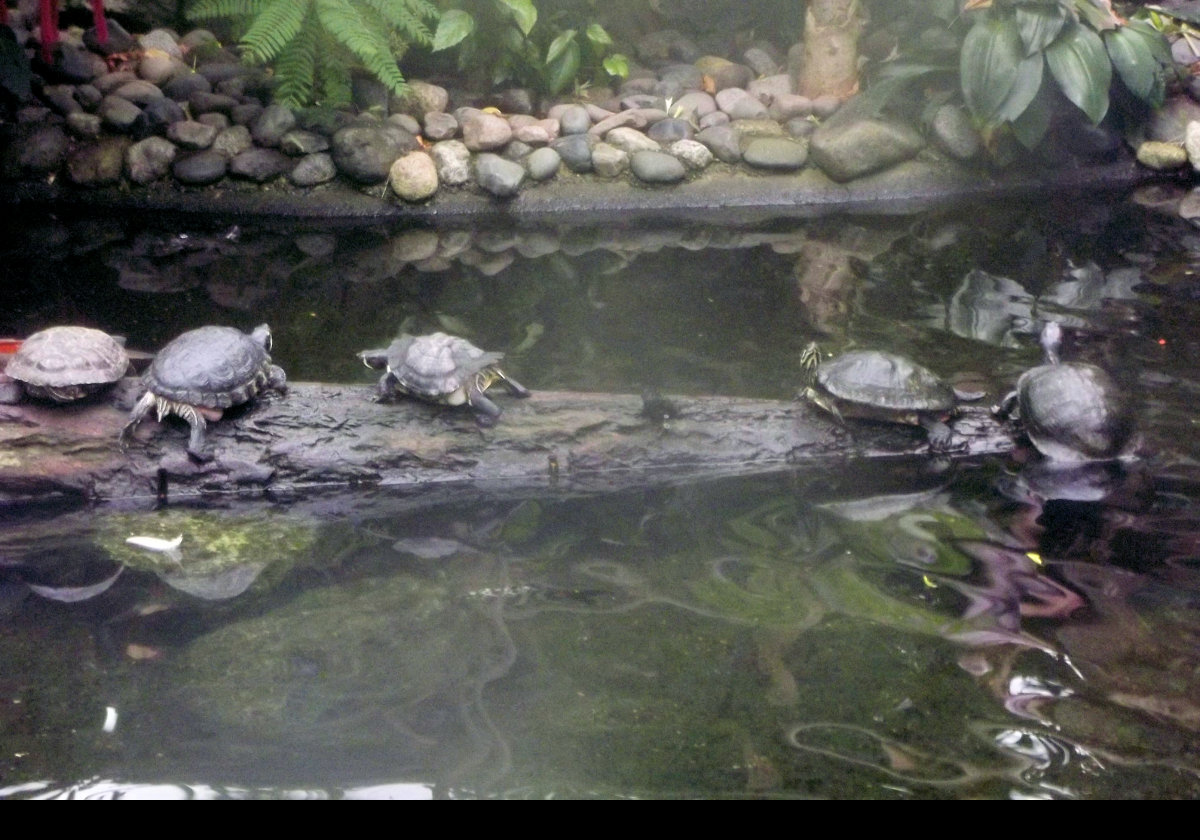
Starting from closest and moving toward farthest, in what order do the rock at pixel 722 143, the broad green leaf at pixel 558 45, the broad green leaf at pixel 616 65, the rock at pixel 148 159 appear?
the rock at pixel 148 159, the rock at pixel 722 143, the broad green leaf at pixel 558 45, the broad green leaf at pixel 616 65

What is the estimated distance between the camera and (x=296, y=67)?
27.2 ft

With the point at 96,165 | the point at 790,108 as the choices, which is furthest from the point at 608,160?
the point at 96,165

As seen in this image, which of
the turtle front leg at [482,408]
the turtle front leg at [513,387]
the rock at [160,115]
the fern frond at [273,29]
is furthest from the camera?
the rock at [160,115]

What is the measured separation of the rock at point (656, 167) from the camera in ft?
27.8

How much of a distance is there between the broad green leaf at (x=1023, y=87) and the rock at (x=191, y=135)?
6541mm

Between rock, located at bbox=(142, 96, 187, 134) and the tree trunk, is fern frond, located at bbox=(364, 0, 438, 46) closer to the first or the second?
rock, located at bbox=(142, 96, 187, 134)

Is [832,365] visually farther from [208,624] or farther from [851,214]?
[851,214]

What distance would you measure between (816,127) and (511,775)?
26.0 ft

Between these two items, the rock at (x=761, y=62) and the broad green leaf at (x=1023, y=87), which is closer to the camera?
the broad green leaf at (x=1023, y=87)

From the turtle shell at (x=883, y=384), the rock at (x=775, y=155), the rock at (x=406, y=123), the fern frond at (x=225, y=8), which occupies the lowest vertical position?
the turtle shell at (x=883, y=384)

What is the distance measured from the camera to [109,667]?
274 centimetres

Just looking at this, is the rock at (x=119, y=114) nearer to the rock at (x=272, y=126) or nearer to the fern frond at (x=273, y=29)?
the rock at (x=272, y=126)

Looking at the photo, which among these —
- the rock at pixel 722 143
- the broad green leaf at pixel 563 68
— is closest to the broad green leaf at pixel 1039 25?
the rock at pixel 722 143
